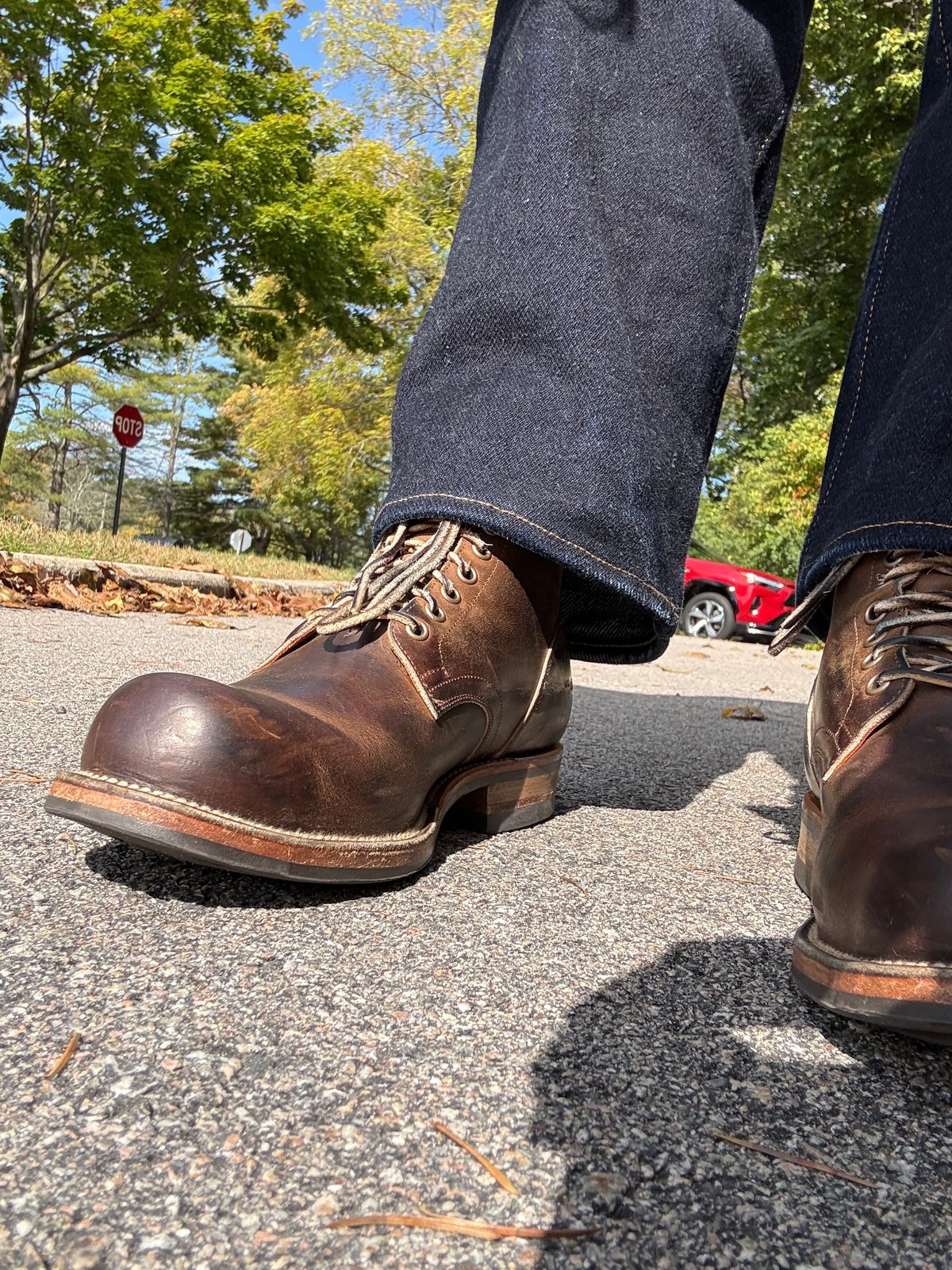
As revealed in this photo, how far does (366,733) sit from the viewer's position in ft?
3.32

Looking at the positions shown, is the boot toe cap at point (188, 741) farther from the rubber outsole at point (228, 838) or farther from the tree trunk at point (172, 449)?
the tree trunk at point (172, 449)

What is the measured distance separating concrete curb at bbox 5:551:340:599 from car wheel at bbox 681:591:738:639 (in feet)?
21.5

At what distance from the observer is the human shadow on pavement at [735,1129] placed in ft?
1.71

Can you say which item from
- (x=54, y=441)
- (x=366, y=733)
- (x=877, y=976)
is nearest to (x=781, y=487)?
(x=366, y=733)

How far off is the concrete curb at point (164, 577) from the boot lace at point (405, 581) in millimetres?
4104

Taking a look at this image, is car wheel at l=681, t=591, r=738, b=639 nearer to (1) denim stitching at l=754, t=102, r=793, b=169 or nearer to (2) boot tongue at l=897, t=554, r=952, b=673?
(1) denim stitching at l=754, t=102, r=793, b=169

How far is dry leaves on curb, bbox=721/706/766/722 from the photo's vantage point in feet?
9.86

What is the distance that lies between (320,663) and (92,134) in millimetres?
14097

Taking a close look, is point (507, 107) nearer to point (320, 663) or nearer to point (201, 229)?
point (320, 663)

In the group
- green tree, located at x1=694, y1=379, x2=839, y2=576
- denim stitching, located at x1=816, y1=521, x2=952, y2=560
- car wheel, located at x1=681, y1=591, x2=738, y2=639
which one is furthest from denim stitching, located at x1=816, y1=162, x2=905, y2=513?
green tree, located at x1=694, y1=379, x2=839, y2=576

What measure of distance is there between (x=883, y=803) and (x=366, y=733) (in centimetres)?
51

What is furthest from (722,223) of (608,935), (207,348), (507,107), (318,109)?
(207,348)

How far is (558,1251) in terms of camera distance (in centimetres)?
50

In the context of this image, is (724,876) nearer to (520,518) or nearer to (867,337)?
(520,518)
